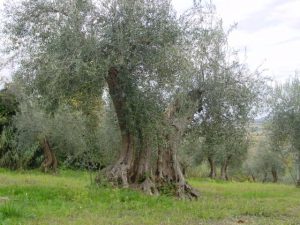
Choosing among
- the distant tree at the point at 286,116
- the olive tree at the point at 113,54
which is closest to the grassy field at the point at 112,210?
the olive tree at the point at 113,54

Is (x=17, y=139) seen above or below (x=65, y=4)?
below

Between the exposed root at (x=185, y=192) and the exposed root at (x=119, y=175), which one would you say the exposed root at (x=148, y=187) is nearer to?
the exposed root at (x=119, y=175)

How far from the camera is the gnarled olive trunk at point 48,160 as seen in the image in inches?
Answer: 1374

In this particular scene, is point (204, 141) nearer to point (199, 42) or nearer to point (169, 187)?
point (169, 187)

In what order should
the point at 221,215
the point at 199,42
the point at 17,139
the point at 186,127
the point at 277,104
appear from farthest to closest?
the point at 17,139 → the point at 277,104 → the point at 186,127 → the point at 199,42 → the point at 221,215

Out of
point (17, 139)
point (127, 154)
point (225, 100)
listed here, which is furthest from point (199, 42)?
point (17, 139)

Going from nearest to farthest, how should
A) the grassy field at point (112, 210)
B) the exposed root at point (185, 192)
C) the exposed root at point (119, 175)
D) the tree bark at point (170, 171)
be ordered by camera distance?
the grassy field at point (112, 210), the exposed root at point (119, 175), the exposed root at point (185, 192), the tree bark at point (170, 171)

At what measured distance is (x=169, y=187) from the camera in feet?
60.1

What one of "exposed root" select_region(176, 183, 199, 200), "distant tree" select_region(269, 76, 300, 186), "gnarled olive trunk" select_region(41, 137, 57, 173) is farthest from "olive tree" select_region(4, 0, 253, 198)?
"gnarled olive trunk" select_region(41, 137, 57, 173)

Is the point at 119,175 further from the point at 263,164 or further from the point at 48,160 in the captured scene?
the point at 263,164

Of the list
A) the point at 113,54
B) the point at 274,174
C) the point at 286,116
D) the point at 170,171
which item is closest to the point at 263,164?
the point at 274,174

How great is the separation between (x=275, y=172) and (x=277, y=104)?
29959mm

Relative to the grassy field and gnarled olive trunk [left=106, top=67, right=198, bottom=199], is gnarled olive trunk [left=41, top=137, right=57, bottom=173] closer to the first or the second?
gnarled olive trunk [left=106, top=67, right=198, bottom=199]

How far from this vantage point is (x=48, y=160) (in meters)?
35.2
